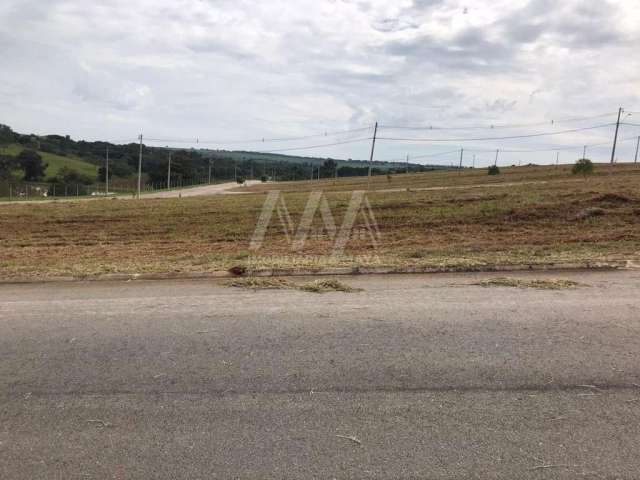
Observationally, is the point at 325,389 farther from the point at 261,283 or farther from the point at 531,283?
the point at 531,283

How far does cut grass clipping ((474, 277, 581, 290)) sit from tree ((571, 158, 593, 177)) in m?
41.7

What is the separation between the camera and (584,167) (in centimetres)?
4366

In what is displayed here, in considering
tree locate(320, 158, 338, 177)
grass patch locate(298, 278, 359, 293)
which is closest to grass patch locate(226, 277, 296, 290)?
grass patch locate(298, 278, 359, 293)

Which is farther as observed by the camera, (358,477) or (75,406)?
(75,406)

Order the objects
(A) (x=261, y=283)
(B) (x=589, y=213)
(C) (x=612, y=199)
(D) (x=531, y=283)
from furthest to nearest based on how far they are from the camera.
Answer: (C) (x=612, y=199), (B) (x=589, y=213), (A) (x=261, y=283), (D) (x=531, y=283)

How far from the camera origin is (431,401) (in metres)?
3.60

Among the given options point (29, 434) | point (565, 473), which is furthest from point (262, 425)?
point (565, 473)

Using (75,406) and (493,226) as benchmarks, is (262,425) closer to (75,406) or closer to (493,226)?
(75,406)

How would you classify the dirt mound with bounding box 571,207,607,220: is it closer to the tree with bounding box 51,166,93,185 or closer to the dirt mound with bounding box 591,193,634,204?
the dirt mound with bounding box 591,193,634,204

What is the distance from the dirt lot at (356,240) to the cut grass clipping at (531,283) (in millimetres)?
1257

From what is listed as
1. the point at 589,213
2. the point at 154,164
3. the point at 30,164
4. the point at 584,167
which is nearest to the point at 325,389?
the point at 589,213

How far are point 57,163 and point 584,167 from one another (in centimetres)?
9651

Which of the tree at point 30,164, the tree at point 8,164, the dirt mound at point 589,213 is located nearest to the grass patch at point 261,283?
the dirt mound at point 589,213

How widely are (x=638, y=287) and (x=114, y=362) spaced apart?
273 inches
